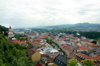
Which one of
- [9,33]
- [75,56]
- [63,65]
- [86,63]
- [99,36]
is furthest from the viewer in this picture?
[99,36]

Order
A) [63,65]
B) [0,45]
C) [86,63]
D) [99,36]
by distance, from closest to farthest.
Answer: [0,45] < [86,63] < [63,65] < [99,36]

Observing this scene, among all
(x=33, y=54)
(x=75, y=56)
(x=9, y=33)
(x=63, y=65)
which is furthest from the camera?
(x=9, y=33)

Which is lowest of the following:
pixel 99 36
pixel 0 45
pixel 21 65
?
pixel 99 36

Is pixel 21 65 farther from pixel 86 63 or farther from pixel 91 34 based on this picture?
pixel 91 34

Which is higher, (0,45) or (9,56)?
(0,45)

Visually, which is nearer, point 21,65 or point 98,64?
point 21,65

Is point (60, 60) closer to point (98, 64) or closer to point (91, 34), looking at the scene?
point (98, 64)

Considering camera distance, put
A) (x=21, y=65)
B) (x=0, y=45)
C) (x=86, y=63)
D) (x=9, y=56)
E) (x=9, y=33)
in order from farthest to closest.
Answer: (x=9, y=33) → (x=86, y=63) → (x=0, y=45) → (x=9, y=56) → (x=21, y=65)

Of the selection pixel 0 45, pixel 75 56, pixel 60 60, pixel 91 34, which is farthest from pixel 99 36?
pixel 0 45

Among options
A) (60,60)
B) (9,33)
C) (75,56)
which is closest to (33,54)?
(60,60)
